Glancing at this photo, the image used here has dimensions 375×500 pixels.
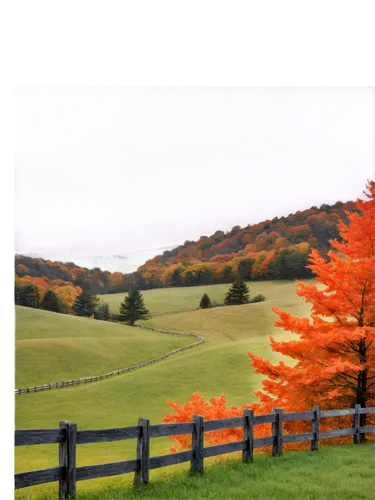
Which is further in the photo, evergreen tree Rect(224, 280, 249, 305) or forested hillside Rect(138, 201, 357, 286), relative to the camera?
evergreen tree Rect(224, 280, 249, 305)

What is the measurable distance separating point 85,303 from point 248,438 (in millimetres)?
16493

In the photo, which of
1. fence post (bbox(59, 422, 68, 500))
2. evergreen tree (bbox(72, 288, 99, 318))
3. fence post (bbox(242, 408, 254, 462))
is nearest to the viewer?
fence post (bbox(59, 422, 68, 500))

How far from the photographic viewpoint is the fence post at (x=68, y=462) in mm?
5281

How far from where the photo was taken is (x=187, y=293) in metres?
23.9

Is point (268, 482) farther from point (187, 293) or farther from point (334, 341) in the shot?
point (187, 293)

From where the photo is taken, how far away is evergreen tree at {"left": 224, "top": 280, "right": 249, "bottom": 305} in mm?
24594

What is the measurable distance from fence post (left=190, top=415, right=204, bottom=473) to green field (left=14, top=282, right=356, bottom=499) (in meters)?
10.9

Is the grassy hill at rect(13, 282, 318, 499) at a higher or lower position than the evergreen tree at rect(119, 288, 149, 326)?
lower

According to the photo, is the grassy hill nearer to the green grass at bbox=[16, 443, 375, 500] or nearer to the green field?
the green field

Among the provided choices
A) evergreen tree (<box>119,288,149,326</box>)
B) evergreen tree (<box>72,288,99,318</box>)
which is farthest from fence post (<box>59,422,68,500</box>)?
evergreen tree (<box>119,288,149,326</box>)
